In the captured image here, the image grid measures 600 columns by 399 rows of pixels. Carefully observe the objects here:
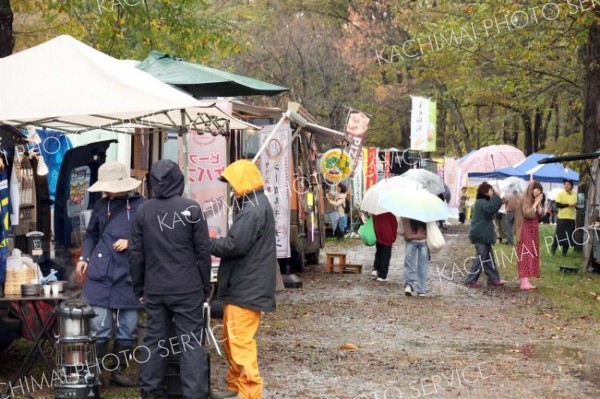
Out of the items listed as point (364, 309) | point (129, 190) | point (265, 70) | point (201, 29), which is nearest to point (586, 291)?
point (364, 309)

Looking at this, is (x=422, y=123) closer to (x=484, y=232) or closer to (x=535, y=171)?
(x=535, y=171)

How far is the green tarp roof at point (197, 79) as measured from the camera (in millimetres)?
11891

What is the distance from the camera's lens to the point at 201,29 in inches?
683

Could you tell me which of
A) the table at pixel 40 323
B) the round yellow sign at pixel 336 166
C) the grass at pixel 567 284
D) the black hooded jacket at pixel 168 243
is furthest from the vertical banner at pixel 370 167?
the black hooded jacket at pixel 168 243

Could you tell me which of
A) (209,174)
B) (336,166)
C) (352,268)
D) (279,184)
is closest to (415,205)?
(279,184)

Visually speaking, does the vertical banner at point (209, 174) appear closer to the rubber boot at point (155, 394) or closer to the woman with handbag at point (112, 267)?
the woman with handbag at point (112, 267)

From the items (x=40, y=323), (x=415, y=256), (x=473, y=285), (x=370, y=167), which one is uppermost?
(x=370, y=167)

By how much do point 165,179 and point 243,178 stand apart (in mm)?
699

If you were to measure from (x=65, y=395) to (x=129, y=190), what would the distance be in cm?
185

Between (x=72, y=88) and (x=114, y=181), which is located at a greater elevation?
(x=72, y=88)

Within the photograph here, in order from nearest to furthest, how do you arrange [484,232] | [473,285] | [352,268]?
[484,232] < [473,285] < [352,268]

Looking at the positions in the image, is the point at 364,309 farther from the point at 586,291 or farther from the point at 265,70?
the point at 265,70

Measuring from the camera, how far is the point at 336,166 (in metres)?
23.4

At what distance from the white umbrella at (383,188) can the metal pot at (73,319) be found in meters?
8.44
